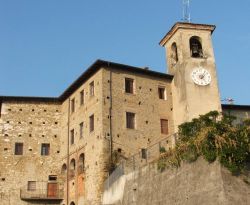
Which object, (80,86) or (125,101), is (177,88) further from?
(80,86)

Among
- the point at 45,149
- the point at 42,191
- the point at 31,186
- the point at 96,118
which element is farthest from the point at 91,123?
the point at 31,186

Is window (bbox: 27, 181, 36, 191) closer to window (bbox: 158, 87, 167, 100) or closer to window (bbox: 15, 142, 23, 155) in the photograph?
window (bbox: 15, 142, 23, 155)

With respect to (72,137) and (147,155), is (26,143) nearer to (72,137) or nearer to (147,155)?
(72,137)

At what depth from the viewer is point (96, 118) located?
32.0m

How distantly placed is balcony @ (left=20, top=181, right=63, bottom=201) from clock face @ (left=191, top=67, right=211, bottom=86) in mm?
13042

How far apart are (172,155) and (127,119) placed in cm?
909

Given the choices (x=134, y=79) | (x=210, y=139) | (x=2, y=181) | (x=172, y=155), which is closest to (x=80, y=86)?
(x=134, y=79)

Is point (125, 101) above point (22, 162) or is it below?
above

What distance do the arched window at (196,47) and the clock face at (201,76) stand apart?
138 centimetres

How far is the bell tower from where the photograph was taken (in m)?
32.5

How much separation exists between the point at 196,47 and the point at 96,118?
9319 millimetres

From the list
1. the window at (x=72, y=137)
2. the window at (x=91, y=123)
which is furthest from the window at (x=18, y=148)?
the window at (x=91, y=123)

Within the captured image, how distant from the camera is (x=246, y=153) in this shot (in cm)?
2033

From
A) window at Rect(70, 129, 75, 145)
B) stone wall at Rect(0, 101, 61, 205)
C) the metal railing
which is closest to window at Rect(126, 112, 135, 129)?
the metal railing
